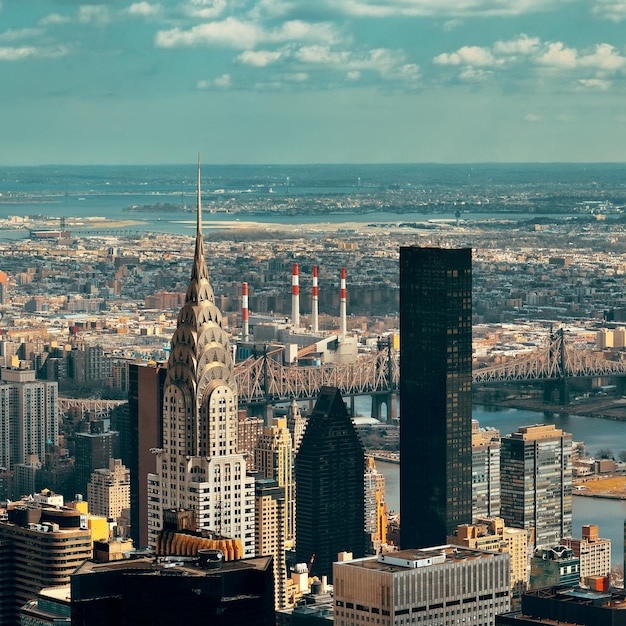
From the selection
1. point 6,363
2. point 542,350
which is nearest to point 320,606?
point 6,363

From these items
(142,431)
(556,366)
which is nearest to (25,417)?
(142,431)

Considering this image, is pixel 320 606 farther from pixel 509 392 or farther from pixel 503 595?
pixel 509 392

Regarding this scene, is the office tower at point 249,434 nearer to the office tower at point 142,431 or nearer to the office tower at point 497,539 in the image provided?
the office tower at point 142,431

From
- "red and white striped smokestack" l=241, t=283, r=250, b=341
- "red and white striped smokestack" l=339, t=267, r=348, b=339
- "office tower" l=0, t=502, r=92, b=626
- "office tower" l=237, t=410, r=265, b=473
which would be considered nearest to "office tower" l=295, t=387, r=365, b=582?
"office tower" l=237, t=410, r=265, b=473

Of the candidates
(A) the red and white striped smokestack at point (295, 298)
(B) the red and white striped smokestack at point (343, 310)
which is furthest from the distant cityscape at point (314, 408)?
(A) the red and white striped smokestack at point (295, 298)

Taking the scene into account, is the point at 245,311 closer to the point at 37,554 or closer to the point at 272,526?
the point at 272,526
